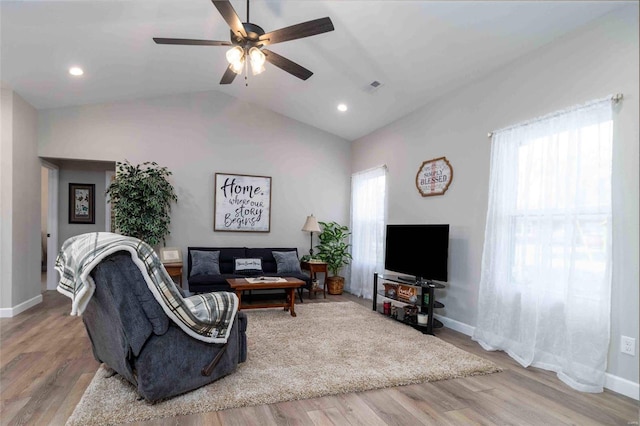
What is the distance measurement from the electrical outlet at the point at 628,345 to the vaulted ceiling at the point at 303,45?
245 cm

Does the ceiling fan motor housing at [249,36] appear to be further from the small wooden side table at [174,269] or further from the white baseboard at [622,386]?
the white baseboard at [622,386]

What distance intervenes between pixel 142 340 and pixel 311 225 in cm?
399

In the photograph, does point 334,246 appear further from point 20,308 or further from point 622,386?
point 20,308

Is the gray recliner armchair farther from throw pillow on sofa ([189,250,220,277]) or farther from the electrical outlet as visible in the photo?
the electrical outlet

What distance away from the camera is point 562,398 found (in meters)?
2.49

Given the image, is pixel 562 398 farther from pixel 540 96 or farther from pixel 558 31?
pixel 558 31

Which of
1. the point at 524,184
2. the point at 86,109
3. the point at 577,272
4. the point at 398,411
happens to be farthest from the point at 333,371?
the point at 86,109

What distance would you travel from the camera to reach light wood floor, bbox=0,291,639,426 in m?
2.14

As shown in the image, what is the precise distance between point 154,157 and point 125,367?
159 inches

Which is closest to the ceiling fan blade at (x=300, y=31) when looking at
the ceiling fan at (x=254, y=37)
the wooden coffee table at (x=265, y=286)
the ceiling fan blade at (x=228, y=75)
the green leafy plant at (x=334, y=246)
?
the ceiling fan at (x=254, y=37)

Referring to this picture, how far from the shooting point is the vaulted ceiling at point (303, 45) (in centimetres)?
299

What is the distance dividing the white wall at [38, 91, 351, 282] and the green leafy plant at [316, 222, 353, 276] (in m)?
0.27

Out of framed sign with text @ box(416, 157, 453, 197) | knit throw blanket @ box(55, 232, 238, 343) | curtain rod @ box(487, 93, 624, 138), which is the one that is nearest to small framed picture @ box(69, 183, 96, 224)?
knit throw blanket @ box(55, 232, 238, 343)

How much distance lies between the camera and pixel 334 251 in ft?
20.0
